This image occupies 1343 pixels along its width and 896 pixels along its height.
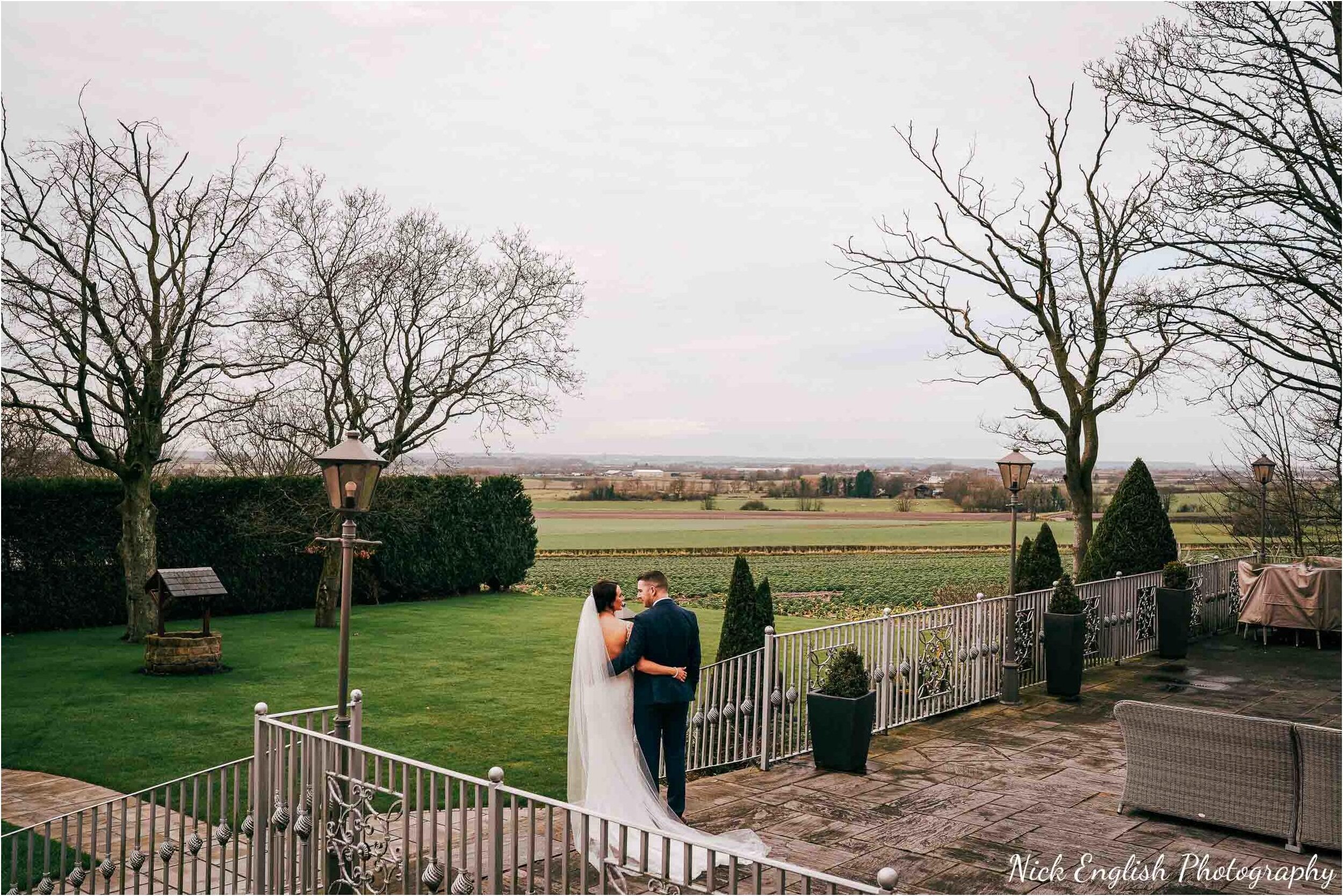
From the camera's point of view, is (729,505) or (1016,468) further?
(729,505)

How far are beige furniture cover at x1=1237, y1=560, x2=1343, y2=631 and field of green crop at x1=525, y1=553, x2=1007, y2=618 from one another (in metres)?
7.12

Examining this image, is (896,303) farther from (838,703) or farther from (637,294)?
(637,294)

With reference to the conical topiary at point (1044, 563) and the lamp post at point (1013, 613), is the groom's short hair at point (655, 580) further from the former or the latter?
the conical topiary at point (1044, 563)

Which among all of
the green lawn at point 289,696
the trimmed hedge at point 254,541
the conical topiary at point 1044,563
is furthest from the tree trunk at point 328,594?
the conical topiary at point 1044,563

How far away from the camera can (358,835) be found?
212 inches

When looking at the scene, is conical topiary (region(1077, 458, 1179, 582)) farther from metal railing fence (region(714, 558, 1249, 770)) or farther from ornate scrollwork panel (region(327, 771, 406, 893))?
ornate scrollwork panel (region(327, 771, 406, 893))

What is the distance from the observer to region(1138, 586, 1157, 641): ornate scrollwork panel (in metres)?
14.3

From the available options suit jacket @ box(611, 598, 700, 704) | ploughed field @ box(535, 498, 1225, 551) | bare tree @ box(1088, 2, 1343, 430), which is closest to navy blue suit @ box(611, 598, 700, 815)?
suit jacket @ box(611, 598, 700, 704)

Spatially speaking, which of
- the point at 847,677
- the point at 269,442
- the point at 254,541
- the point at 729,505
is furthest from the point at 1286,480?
the point at 729,505

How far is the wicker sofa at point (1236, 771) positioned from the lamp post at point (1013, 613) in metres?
3.85

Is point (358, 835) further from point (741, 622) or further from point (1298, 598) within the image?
point (1298, 598)

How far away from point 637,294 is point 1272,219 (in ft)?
113

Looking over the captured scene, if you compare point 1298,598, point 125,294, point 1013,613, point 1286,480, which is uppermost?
point 125,294

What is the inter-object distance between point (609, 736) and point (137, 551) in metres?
14.4
